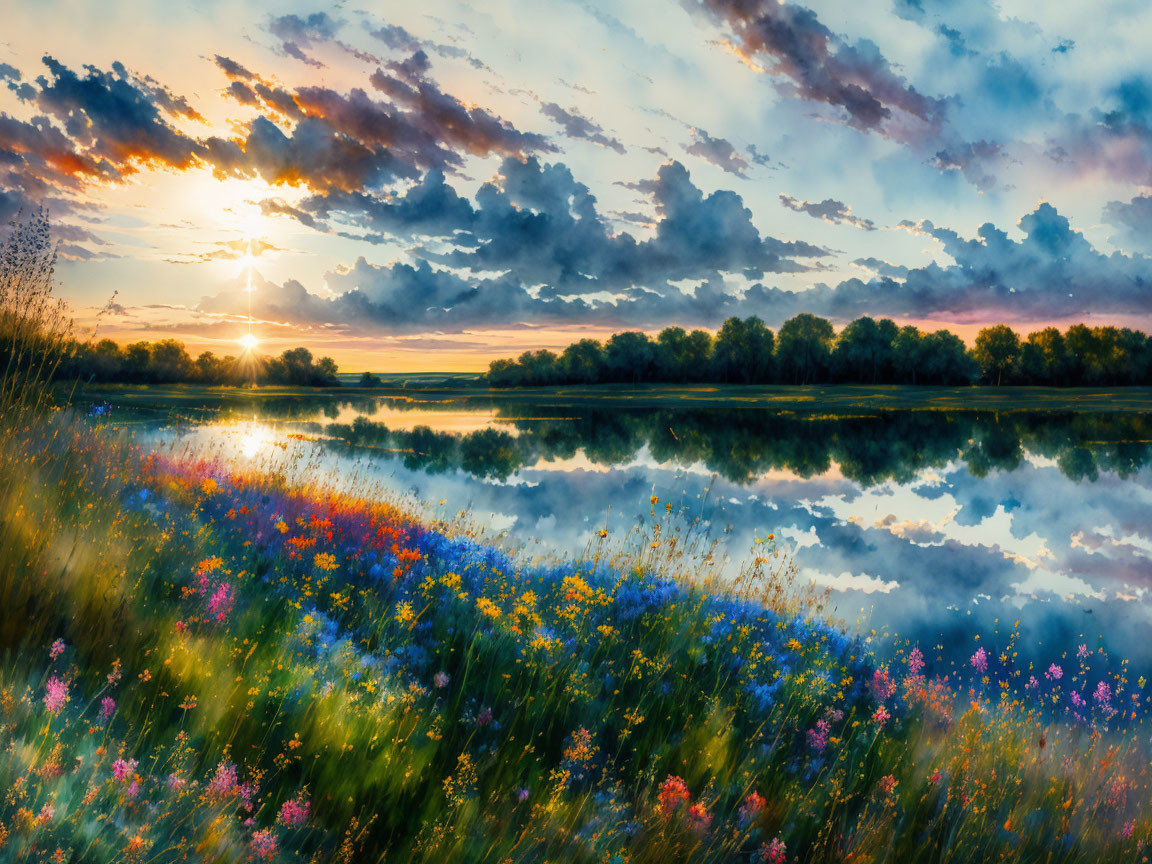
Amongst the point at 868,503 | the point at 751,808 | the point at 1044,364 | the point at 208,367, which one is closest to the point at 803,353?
the point at 1044,364

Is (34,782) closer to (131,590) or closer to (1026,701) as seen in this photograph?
(131,590)

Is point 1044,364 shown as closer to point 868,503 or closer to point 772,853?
point 868,503

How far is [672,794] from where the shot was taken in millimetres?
3910

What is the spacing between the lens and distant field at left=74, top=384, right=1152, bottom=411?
77.9 meters

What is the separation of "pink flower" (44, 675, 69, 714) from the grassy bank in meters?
0.02

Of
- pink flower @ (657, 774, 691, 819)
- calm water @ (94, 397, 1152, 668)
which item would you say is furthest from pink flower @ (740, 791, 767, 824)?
calm water @ (94, 397, 1152, 668)

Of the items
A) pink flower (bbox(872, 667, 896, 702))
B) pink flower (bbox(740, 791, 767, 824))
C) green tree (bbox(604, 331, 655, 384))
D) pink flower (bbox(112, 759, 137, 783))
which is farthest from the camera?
green tree (bbox(604, 331, 655, 384))

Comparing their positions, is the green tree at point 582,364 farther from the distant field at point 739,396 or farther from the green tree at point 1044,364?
the green tree at point 1044,364

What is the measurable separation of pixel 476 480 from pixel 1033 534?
50.8ft

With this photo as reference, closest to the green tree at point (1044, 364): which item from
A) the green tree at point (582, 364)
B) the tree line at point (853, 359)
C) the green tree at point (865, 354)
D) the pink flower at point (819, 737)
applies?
the tree line at point (853, 359)

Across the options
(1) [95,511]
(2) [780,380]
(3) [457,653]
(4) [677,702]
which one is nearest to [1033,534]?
(4) [677,702]

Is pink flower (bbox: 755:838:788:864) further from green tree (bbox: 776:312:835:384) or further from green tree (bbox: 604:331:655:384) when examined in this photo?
green tree (bbox: 776:312:835:384)

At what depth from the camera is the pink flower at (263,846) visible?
2.75 m

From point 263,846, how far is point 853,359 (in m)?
125
